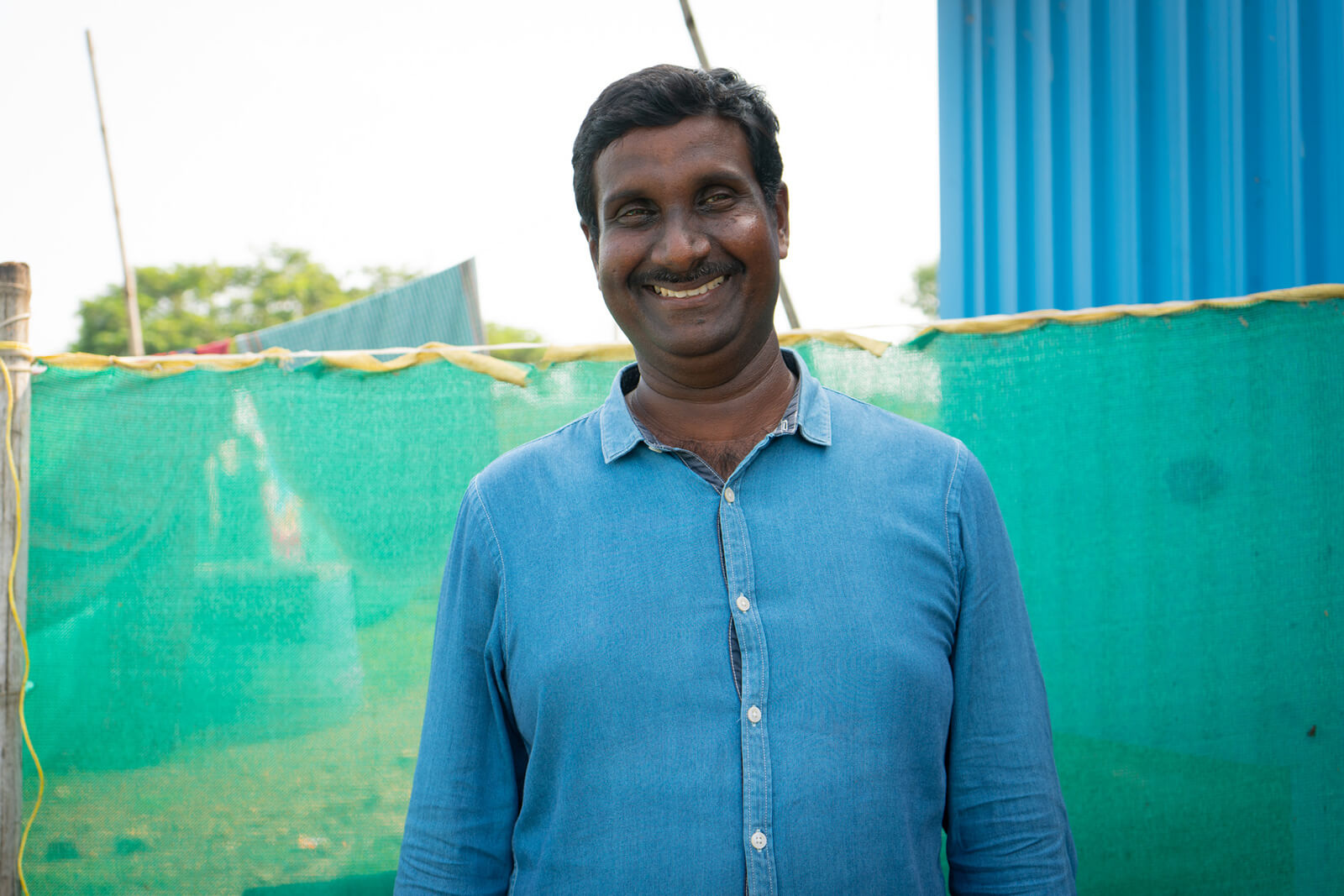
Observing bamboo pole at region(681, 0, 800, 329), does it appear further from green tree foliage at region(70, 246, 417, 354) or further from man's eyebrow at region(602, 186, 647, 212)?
green tree foliage at region(70, 246, 417, 354)

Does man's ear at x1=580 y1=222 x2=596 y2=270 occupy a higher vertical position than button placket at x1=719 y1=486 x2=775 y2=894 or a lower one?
higher

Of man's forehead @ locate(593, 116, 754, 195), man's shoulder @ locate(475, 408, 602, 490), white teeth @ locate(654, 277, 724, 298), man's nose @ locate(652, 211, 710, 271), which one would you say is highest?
man's forehead @ locate(593, 116, 754, 195)

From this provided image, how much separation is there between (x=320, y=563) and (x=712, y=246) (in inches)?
59.8

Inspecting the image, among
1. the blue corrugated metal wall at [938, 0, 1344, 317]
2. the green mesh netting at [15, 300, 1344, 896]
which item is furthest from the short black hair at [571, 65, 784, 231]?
the blue corrugated metal wall at [938, 0, 1344, 317]

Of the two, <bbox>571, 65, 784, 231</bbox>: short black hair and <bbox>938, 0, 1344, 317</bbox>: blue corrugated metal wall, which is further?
<bbox>938, 0, 1344, 317</bbox>: blue corrugated metal wall

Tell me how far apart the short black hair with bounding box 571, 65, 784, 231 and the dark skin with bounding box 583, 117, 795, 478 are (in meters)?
0.02

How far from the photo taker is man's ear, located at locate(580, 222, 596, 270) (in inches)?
61.3

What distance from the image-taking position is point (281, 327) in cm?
787

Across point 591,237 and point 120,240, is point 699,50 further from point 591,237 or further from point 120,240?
point 120,240

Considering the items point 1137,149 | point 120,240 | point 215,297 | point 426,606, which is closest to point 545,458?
point 426,606

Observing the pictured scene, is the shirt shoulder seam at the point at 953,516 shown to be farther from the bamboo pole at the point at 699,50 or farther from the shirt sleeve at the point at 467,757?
the bamboo pole at the point at 699,50

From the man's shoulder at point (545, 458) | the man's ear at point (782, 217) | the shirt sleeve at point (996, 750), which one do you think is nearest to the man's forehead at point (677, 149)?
the man's ear at point (782, 217)

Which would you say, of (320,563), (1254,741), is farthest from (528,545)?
(1254,741)

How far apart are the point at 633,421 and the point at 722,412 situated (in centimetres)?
15
